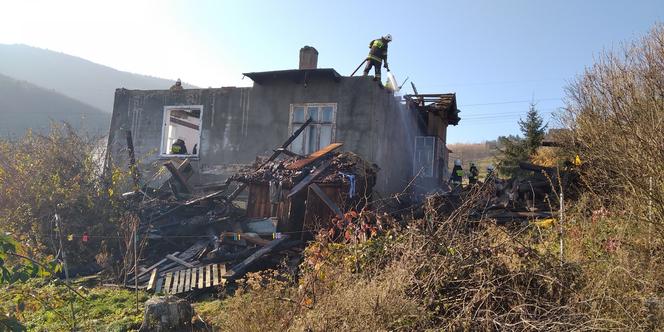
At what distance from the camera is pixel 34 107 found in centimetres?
4903

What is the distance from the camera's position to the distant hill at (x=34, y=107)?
44.9 m

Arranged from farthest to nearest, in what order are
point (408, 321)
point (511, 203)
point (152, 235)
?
point (511, 203)
point (152, 235)
point (408, 321)

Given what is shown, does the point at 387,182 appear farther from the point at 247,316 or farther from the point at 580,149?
the point at 247,316

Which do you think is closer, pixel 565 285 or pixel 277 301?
pixel 565 285

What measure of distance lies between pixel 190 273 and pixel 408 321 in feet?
16.4

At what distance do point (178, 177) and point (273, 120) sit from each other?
321cm

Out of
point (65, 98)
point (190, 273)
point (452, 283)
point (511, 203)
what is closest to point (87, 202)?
point (190, 273)

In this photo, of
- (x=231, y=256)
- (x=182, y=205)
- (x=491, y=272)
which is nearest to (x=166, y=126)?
(x=182, y=205)

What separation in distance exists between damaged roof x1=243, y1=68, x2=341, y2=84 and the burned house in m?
0.03

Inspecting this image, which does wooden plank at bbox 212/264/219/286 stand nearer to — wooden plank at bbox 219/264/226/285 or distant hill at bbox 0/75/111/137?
wooden plank at bbox 219/264/226/285

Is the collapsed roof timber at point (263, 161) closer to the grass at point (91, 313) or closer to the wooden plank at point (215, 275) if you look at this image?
the wooden plank at point (215, 275)

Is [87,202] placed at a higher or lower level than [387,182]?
lower

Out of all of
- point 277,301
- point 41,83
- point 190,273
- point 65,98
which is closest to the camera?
point 277,301

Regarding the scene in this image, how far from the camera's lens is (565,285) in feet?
14.4
